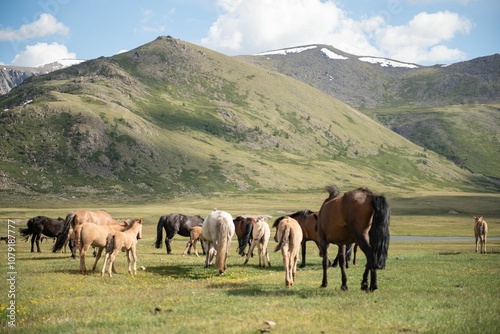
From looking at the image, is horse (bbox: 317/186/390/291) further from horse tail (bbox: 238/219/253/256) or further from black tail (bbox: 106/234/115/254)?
horse tail (bbox: 238/219/253/256)

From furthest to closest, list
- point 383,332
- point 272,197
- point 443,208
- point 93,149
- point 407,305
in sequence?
point 93,149, point 272,197, point 443,208, point 407,305, point 383,332

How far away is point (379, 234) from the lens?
16.1 m

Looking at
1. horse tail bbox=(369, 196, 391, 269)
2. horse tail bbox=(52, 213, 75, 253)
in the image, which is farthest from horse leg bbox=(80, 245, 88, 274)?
horse tail bbox=(369, 196, 391, 269)

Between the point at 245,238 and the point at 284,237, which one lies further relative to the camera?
the point at 245,238

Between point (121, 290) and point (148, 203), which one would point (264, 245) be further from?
point (148, 203)

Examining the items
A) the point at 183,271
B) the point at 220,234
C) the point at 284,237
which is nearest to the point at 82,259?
the point at 183,271

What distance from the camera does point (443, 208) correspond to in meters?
140

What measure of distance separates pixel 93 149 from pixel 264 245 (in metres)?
161

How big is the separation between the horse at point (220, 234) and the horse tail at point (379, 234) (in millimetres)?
9095

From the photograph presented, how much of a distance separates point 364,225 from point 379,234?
26.0 inches

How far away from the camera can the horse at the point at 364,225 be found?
52.9 feet

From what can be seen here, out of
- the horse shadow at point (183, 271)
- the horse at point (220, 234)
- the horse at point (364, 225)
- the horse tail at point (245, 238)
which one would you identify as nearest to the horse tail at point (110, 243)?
the horse shadow at point (183, 271)

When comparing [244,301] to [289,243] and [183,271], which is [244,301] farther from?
[183,271]

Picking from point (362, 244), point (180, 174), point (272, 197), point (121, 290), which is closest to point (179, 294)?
point (121, 290)
